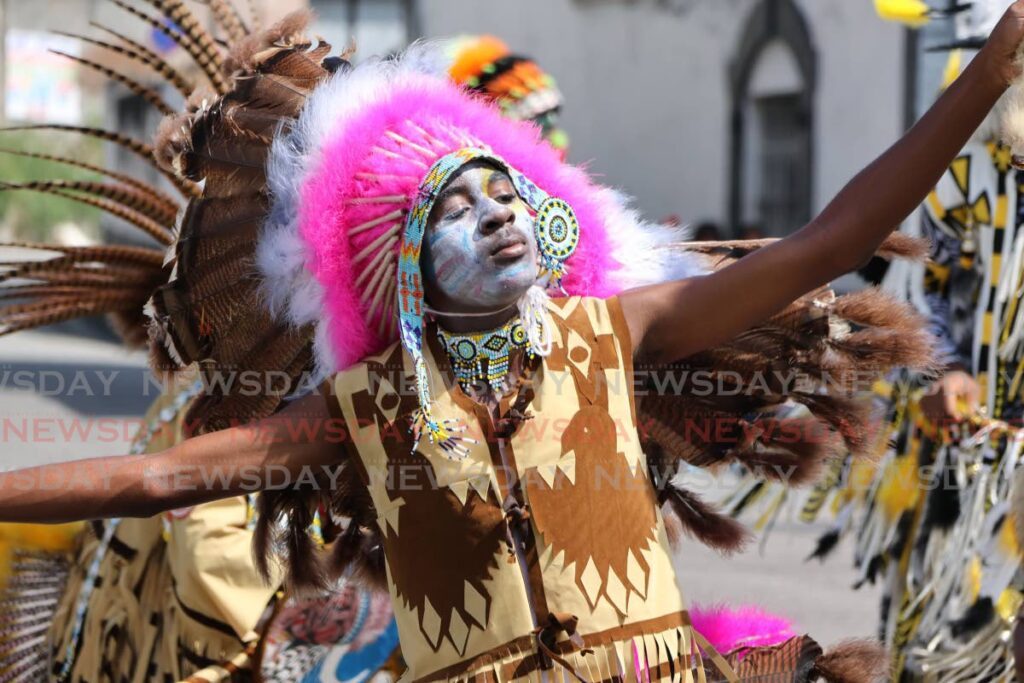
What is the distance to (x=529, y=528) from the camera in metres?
2.52

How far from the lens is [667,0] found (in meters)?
15.2

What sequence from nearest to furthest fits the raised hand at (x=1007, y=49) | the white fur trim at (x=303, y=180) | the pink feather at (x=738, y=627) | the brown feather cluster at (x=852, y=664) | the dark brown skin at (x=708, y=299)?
the raised hand at (x=1007, y=49)
the dark brown skin at (x=708, y=299)
the white fur trim at (x=303, y=180)
the brown feather cluster at (x=852, y=664)
the pink feather at (x=738, y=627)

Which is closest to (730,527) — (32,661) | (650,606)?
(650,606)

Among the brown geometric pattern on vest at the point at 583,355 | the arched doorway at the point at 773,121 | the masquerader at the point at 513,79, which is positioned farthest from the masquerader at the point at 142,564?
the arched doorway at the point at 773,121

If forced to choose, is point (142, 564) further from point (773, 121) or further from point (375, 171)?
point (773, 121)

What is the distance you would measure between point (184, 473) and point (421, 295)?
510mm

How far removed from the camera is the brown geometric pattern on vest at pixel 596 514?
2.52 m

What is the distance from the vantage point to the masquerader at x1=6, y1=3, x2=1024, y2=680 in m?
2.49

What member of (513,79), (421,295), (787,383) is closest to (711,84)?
(513,79)

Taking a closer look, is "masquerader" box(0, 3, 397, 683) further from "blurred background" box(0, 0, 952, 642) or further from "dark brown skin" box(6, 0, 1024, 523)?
"blurred background" box(0, 0, 952, 642)

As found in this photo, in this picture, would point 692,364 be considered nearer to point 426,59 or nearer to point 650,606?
point 650,606

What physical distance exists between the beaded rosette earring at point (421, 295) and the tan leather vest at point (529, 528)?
0.03m

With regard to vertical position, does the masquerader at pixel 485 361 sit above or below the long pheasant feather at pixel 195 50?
below

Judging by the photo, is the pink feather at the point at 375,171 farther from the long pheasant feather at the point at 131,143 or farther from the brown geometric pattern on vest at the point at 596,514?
the long pheasant feather at the point at 131,143
